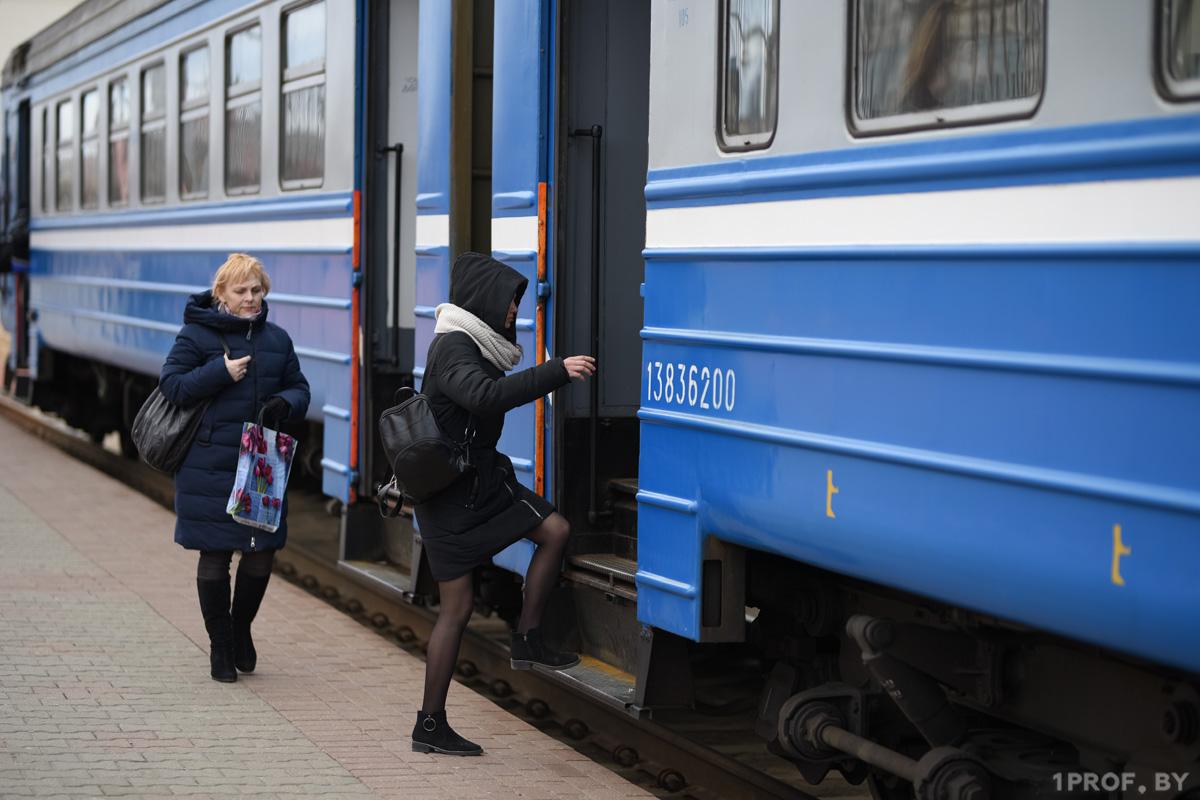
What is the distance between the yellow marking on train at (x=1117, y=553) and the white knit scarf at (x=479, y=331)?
2.39 m

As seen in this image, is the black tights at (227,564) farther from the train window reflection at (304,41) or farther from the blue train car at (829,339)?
the train window reflection at (304,41)

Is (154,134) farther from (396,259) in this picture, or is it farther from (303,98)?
(396,259)

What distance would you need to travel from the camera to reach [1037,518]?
3143mm

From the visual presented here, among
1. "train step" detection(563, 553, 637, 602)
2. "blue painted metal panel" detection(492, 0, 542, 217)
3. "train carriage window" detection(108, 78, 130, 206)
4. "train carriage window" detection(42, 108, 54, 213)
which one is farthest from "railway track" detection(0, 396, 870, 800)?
"train carriage window" detection(42, 108, 54, 213)

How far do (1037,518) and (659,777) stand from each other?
256 cm

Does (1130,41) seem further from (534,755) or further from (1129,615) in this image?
(534,755)

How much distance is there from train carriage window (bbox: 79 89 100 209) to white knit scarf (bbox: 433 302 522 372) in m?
9.26

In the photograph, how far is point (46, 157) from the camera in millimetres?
15406

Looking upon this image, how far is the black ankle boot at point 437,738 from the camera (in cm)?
508

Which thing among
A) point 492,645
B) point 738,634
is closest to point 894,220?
point 738,634

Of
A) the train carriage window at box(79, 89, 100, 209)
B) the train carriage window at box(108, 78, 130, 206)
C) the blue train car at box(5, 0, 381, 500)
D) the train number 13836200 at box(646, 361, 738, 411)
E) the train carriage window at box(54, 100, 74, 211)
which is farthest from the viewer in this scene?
the train carriage window at box(54, 100, 74, 211)

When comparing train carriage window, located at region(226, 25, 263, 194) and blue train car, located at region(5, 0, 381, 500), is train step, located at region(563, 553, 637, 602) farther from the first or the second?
train carriage window, located at region(226, 25, 263, 194)

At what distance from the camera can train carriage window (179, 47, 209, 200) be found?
10.0 metres

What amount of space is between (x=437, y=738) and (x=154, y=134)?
7586 mm
